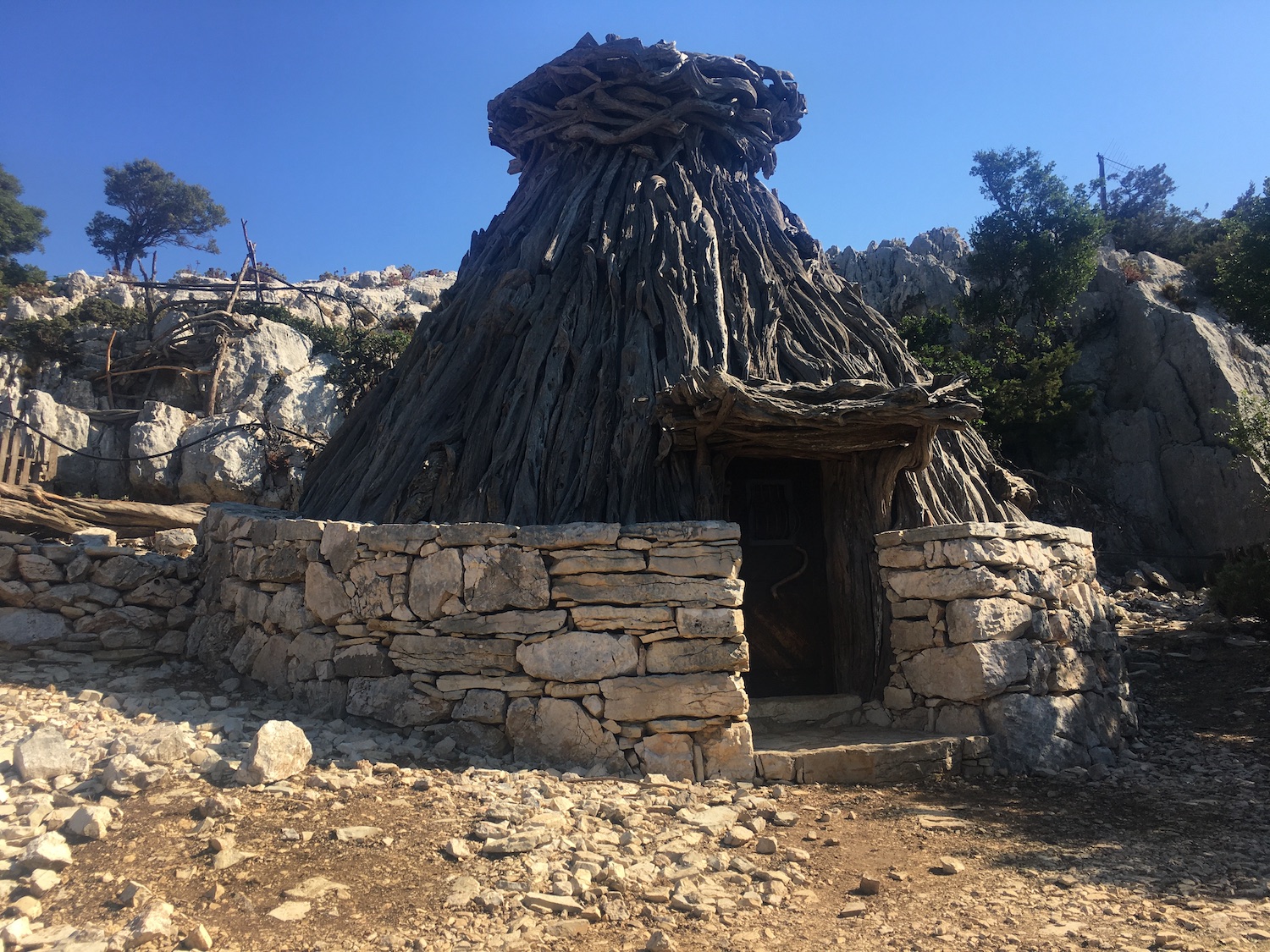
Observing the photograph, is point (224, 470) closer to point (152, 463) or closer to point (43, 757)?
point (152, 463)

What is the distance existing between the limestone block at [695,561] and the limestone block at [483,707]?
139 centimetres

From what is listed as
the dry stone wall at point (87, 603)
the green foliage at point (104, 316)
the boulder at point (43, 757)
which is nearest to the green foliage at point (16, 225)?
the green foliage at point (104, 316)

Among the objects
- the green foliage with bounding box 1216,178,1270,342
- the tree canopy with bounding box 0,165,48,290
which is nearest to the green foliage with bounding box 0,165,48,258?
the tree canopy with bounding box 0,165,48,290

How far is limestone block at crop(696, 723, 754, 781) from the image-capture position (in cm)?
556

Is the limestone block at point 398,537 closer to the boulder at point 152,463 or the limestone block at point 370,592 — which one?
the limestone block at point 370,592

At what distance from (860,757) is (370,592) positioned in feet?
12.3

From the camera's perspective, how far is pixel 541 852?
4.05 metres

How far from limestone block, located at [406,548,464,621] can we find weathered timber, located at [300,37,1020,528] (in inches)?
33.7

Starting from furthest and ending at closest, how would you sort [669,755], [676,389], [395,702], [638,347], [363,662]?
[638,347]
[676,389]
[363,662]
[395,702]
[669,755]

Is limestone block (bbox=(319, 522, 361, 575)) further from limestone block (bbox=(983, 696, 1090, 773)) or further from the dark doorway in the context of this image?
limestone block (bbox=(983, 696, 1090, 773))

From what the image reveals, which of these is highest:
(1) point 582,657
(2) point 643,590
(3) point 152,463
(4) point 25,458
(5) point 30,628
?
(3) point 152,463

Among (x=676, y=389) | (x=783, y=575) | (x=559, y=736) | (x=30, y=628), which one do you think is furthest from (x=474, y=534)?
(x=30, y=628)

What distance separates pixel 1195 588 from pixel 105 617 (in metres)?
16.6

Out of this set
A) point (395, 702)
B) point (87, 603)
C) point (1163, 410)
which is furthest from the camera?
point (1163, 410)
